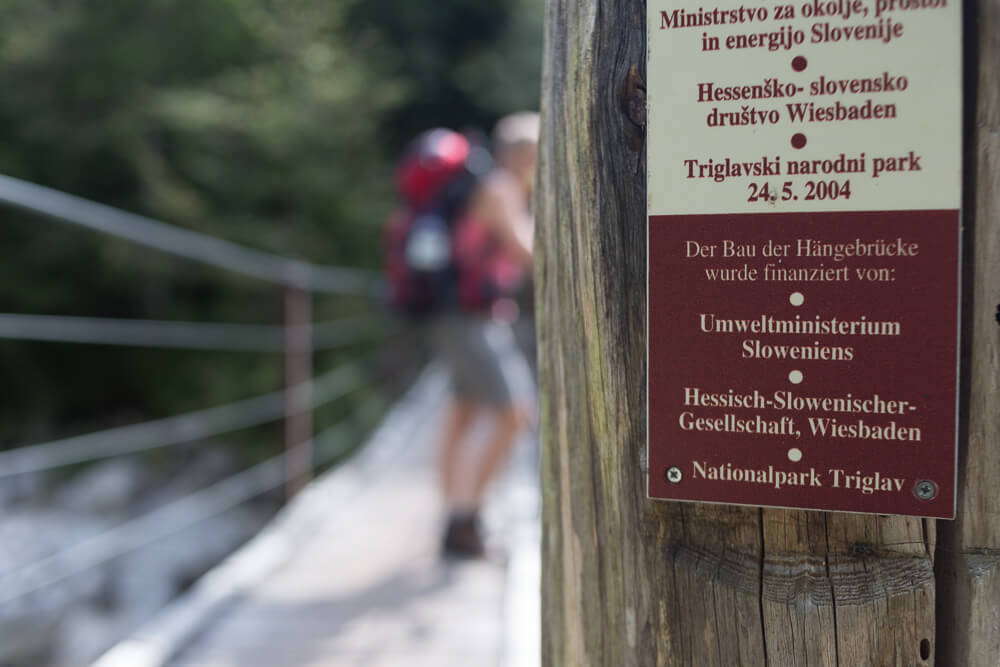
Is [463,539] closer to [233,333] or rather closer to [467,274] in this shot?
[467,274]

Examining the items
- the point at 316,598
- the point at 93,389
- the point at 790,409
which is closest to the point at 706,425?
the point at 790,409

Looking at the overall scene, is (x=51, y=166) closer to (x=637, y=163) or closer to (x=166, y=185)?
(x=166, y=185)

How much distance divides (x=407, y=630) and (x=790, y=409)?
1.82m

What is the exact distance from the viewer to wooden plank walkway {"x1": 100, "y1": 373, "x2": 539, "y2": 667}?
221 cm

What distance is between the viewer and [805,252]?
2.62 ft

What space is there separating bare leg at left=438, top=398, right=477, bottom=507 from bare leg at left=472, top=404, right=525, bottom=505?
0.22 feet

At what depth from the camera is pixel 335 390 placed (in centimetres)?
847

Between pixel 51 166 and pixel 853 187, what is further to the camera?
pixel 51 166

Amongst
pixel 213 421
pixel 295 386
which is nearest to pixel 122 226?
pixel 295 386

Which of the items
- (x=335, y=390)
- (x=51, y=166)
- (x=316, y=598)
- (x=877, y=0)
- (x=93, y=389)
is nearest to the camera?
(x=877, y=0)

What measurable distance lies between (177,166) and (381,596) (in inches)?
305

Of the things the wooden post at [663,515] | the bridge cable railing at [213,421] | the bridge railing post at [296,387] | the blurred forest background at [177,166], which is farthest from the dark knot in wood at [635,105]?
the blurred forest background at [177,166]

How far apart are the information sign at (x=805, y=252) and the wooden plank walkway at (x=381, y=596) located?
1.39 metres

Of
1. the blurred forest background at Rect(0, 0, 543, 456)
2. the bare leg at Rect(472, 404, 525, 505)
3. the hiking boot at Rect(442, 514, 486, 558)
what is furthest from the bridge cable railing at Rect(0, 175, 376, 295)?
the blurred forest background at Rect(0, 0, 543, 456)
